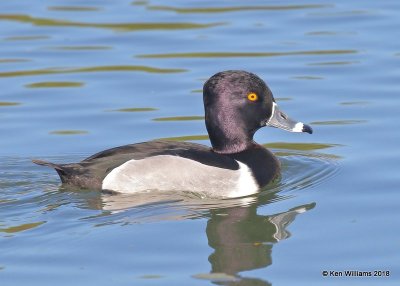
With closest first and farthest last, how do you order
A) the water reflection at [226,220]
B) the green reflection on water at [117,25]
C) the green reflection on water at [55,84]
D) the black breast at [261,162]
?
the water reflection at [226,220], the black breast at [261,162], the green reflection on water at [55,84], the green reflection on water at [117,25]

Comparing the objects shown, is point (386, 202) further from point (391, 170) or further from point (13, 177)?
point (13, 177)

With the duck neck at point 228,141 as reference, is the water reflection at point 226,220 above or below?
below

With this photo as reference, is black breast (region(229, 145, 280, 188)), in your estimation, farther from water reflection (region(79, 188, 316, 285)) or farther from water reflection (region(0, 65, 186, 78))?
water reflection (region(0, 65, 186, 78))

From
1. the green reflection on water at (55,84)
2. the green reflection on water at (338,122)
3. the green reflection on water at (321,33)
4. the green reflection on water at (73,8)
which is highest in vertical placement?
the green reflection on water at (73,8)

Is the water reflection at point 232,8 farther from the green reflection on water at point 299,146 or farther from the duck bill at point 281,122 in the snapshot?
the duck bill at point 281,122

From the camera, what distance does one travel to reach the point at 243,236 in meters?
9.09

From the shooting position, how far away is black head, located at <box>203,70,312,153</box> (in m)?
10.5

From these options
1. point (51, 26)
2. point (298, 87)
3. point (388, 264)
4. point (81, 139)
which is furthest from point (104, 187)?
point (51, 26)

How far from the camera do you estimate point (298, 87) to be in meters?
13.3

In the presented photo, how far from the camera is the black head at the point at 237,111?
34.4ft

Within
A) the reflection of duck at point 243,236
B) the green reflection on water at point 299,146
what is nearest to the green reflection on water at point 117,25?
the green reflection on water at point 299,146

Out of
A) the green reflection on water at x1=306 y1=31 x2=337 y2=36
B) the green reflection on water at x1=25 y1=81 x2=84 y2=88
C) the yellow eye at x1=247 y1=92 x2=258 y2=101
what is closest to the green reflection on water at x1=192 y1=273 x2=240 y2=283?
the yellow eye at x1=247 y1=92 x2=258 y2=101

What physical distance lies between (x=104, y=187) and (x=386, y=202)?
2289 millimetres

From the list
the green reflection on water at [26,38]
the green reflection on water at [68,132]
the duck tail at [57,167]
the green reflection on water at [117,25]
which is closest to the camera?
the duck tail at [57,167]
